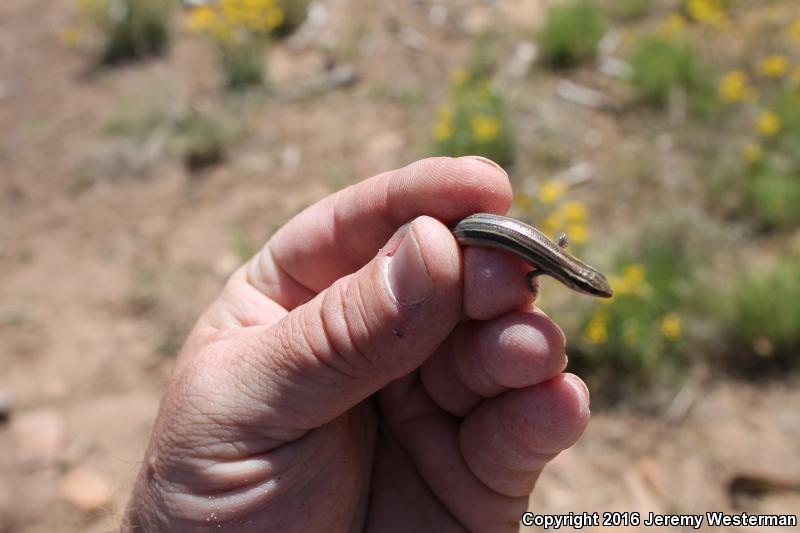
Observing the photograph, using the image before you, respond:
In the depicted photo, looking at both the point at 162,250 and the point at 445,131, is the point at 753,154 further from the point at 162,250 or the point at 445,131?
the point at 162,250

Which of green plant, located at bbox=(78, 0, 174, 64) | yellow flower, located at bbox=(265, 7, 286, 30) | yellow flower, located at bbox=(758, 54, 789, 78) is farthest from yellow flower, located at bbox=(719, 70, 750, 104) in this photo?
green plant, located at bbox=(78, 0, 174, 64)

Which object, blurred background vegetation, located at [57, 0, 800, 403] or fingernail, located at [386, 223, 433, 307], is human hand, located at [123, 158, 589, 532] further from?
blurred background vegetation, located at [57, 0, 800, 403]

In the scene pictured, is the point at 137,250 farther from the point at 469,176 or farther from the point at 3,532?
the point at 469,176

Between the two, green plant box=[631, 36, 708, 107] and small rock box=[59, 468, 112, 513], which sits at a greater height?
green plant box=[631, 36, 708, 107]

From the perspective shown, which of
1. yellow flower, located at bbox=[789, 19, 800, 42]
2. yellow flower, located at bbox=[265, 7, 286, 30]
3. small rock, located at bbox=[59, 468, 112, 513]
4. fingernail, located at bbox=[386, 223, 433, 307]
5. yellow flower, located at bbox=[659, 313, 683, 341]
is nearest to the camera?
fingernail, located at bbox=[386, 223, 433, 307]

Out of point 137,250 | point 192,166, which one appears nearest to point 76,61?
point 192,166

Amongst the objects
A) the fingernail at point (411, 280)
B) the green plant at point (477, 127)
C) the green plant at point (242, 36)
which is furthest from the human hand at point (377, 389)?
the green plant at point (242, 36)

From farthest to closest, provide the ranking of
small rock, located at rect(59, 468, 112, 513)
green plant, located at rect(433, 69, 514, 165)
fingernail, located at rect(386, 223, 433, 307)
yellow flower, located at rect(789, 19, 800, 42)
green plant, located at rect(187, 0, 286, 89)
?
1. green plant, located at rect(187, 0, 286, 89)
2. yellow flower, located at rect(789, 19, 800, 42)
3. green plant, located at rect(433, 69, 514, 165)
4. small rock, located at rect(59, 468, 112, 513)
5. fingernail, located at rect(386, 223, 433, 307)

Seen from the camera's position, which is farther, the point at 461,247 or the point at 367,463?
the point at 367,463

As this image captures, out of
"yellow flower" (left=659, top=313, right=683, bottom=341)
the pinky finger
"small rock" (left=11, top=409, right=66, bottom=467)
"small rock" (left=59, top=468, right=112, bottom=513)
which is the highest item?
the pinky finger
